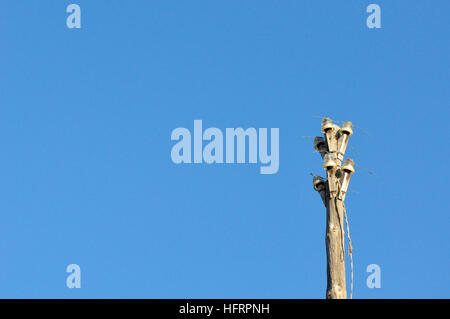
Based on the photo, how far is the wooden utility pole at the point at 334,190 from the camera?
14.8 metres

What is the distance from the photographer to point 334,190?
15.2m

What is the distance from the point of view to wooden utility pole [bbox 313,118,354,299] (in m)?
14.8

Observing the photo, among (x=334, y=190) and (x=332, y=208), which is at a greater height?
(x=334, y=190)
